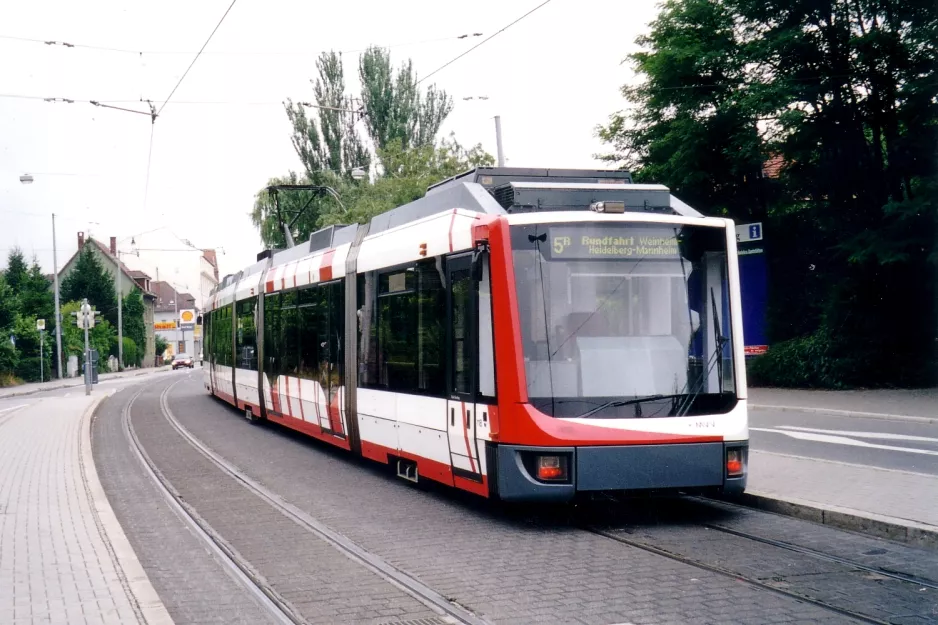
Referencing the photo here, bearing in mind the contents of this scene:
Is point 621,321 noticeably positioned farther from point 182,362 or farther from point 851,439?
point 182,362

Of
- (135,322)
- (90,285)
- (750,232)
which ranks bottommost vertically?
(750,232)

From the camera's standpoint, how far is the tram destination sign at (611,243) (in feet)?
28.1

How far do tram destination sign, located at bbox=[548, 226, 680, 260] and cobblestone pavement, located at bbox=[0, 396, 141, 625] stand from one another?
14.1ft

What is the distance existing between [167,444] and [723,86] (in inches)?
659

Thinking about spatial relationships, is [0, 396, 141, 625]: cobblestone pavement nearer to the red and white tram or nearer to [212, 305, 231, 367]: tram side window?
the red and white tram

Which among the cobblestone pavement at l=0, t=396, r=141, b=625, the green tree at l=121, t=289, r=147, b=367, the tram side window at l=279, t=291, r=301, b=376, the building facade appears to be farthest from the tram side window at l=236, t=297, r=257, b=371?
the building facade

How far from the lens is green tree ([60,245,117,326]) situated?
245ft

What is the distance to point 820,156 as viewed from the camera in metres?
23.4

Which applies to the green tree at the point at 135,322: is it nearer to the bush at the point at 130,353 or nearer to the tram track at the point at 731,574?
the bush at the point at 130,353

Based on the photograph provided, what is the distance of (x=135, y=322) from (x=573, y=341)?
76.0 meters

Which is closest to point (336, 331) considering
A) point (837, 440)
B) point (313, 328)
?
point (313, 328)

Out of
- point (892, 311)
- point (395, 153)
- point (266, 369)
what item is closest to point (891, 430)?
point (892, 311)

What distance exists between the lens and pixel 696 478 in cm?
841

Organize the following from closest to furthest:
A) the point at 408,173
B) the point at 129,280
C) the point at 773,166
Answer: the point at 773,166 < the point at 408,173 < the point at 129,280
